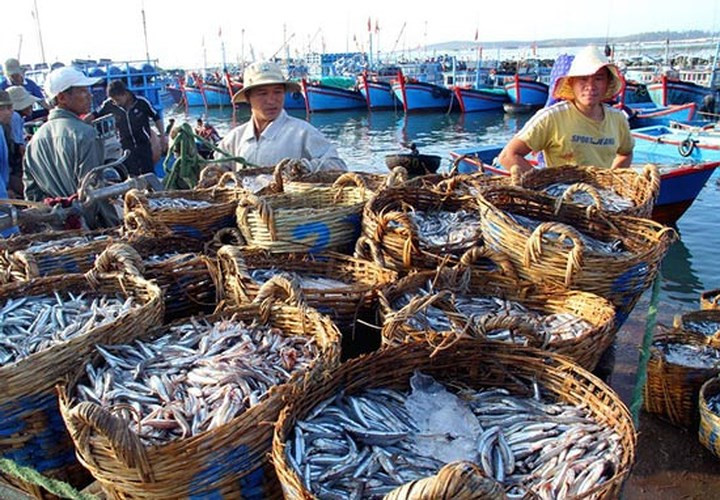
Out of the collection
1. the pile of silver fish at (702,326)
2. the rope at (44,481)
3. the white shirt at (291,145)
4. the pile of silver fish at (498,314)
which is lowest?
the pile of silver fish at (702,326)

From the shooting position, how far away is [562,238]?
9.90 ft

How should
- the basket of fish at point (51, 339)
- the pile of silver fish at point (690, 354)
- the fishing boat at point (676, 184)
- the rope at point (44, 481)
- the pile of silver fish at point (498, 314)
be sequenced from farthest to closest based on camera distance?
the fishing boat at point (676, 184) → the pile of silver fish at point (690, 354) → the pile of silver fish at point (498, 314) → the basket of fish at point (51, 339) → the rope at point (44, 481)

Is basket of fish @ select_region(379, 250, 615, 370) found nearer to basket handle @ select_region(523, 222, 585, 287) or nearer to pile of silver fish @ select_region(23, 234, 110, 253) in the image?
basket handle @ select_region(523, 222, 585, 287)

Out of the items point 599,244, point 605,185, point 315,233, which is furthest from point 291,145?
point 599,244

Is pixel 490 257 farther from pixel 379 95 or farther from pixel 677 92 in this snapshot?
pixel 379 95

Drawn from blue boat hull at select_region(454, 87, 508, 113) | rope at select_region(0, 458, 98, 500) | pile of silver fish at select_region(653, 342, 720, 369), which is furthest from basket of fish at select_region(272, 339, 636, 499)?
blue boat hull at select_region(454, 87, 508, 113)

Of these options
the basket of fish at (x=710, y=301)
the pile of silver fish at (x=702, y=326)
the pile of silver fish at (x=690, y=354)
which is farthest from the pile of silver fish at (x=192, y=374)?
the basket of fish at (x=710, y=301)

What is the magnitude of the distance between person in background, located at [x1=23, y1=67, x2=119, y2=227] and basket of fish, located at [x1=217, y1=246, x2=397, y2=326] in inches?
126

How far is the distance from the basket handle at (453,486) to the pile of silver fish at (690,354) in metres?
4.34

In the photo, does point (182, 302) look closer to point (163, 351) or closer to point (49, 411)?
point (163, 351)

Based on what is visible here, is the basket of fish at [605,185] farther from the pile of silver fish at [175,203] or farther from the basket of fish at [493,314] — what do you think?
the pile of silver fish at [175,203]

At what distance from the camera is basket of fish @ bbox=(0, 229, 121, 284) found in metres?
3.31

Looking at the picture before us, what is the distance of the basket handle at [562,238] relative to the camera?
2.80 m

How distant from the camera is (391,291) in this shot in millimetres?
2945
